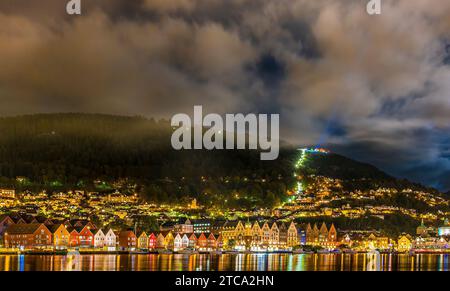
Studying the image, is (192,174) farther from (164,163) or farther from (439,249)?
(439,249)

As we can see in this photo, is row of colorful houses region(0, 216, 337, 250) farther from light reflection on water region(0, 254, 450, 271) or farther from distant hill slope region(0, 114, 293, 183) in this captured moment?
distant hill slope region(0, 114, 293, 183)

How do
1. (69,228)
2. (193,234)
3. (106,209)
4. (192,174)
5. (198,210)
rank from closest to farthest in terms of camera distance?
(69,228), (193,234), (106,209), (198,210), (192,174)

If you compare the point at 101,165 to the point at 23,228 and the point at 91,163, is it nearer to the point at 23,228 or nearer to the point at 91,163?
the point at 91,163

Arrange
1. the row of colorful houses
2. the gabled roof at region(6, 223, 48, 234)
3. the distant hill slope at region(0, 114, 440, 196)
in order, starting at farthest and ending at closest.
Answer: the distant hill slope at region(0, 114, 440, 196), the row of colorful houses, the gabled roof at region(6, 223, 48, 234)

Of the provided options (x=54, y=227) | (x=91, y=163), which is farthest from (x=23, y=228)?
(x=91, y=163)

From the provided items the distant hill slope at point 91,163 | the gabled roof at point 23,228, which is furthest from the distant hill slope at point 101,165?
the gabled roof at point 23,228

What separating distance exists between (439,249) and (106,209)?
73.2 meters

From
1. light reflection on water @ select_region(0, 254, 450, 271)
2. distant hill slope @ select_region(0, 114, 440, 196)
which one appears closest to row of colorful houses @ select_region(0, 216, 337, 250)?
light reflection on water @ select_region(0, 254, 450, 271)

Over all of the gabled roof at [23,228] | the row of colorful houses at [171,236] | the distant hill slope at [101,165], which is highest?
the distant hill slope at [101,165]

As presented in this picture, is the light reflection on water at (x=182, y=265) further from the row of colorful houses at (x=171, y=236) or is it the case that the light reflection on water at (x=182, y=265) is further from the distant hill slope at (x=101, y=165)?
the distant hill slope at (x=101, y=165)

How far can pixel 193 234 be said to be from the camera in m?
114

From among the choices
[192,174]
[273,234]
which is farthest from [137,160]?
[273,234]
